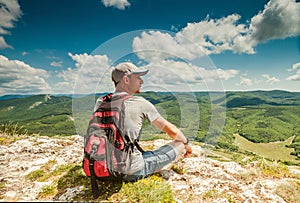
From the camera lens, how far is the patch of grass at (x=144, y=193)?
4.45m

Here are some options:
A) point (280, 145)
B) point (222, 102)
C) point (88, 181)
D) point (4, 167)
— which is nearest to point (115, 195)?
point (88, 181)

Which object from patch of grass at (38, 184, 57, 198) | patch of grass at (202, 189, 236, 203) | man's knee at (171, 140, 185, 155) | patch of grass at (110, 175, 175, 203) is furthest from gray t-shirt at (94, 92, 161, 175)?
patch of grass at (38, 184, 57, 198)

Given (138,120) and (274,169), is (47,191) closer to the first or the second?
(138,120)

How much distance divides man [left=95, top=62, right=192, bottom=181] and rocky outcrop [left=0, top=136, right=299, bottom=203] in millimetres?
818

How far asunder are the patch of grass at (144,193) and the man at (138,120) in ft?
1.11

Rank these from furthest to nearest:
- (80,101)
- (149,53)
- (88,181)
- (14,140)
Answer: (14,140) < (149,53) < (80,101) < (88,181)

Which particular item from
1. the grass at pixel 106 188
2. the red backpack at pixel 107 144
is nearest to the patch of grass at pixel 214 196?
the grass at pixel 106 188

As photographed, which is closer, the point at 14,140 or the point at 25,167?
the point at 25,167

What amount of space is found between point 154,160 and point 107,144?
Result: 5.55 feet

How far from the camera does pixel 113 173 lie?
473 cm

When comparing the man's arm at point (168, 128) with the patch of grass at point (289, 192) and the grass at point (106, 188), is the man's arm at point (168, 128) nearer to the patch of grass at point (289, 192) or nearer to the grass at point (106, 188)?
the grass at point (106, 188)

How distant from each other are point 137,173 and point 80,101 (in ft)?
Result: 11.5

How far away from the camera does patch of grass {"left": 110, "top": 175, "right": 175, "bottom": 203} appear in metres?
4.45

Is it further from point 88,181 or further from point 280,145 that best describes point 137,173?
point 280,145
